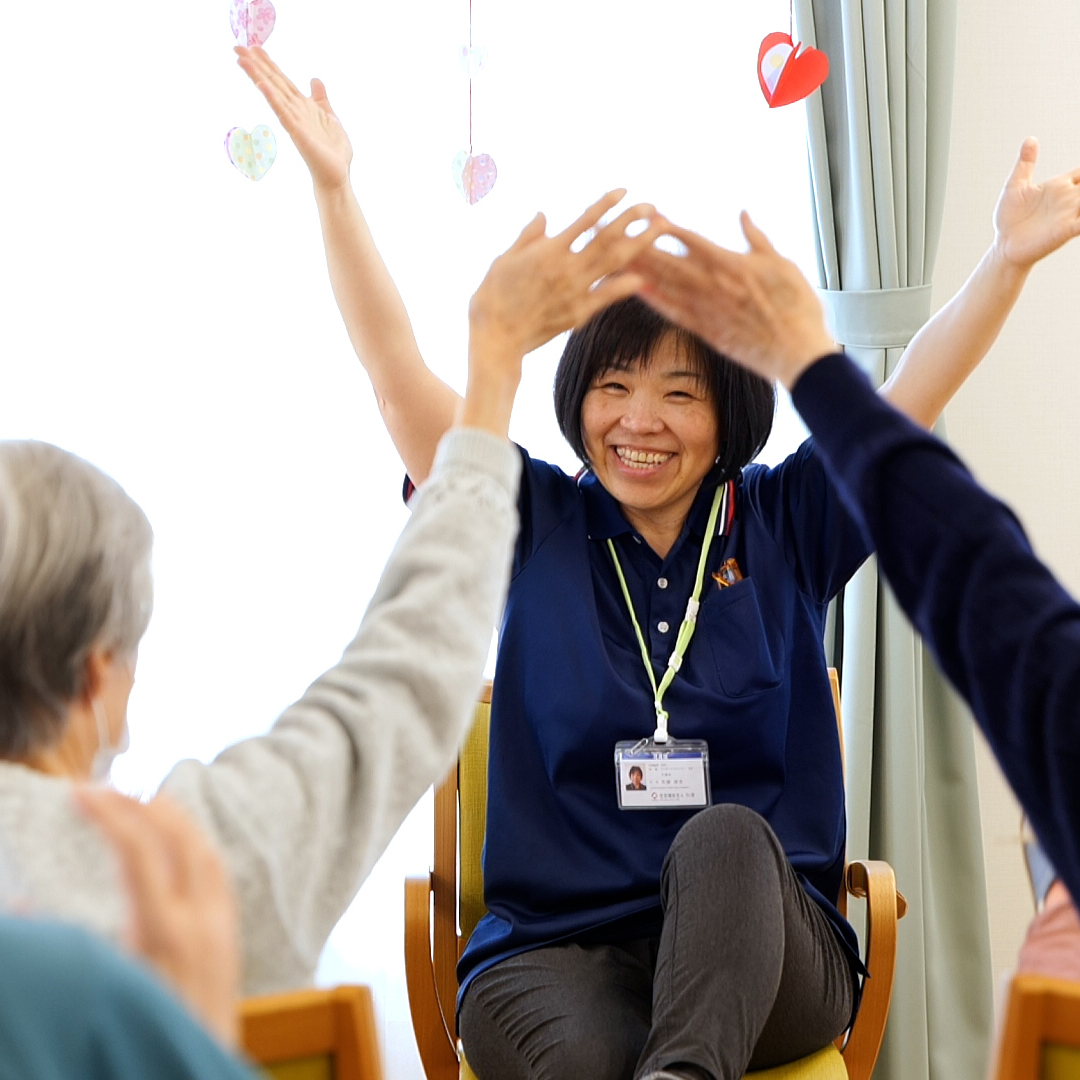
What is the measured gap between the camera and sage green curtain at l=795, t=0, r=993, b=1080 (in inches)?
116

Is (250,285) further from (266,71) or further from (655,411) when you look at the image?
(655,411)

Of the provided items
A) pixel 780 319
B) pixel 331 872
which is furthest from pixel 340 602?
pixel 331 872

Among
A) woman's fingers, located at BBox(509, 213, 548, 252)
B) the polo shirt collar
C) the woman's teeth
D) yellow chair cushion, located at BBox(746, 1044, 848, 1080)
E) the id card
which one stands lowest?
Answer: yellow chair cushion, located at BBox(746, 1044, 848, 1080)

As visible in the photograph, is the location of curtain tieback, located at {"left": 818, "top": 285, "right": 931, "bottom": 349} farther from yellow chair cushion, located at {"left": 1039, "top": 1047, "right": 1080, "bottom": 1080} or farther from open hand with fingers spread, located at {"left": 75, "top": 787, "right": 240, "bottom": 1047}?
open hand with fingers spread, located at {"left": 75, "top": 787, "right": 240, "bottom": 1047}

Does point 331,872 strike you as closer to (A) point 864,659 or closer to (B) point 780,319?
(B) point 780,319

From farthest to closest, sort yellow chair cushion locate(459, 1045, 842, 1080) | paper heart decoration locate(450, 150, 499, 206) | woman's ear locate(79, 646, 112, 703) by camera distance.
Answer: paper heart decoration locate(450, 150, 499, 206) < yellow chair cushion locate(459, 1045, 842, 1080) < woman's ear locate(79, 646, 112, 703)

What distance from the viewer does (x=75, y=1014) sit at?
0.51 m

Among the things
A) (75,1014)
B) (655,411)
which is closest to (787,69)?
(655,411)

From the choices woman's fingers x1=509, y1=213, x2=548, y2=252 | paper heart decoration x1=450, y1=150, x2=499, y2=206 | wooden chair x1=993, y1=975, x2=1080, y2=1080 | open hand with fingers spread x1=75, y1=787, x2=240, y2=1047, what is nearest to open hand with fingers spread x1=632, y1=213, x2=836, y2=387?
woman's fingers x1=509, y1=213, x2=548, y2=252

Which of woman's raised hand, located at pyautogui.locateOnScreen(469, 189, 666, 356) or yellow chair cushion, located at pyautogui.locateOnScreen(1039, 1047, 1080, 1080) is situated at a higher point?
woman's raised hand, located at pyautogui.locateOnScreen(469, 189, 666, 356)

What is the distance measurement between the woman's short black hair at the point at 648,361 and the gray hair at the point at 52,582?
116 cm

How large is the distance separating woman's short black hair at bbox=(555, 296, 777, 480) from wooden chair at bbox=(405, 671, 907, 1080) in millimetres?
416

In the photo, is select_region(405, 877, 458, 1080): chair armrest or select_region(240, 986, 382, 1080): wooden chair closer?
select_region(240, 986, 382, 1080): wooden chair

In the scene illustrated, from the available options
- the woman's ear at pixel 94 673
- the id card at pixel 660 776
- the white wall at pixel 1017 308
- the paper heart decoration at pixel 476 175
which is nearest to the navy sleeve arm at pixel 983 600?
the woman's ear at pixel 94 673
